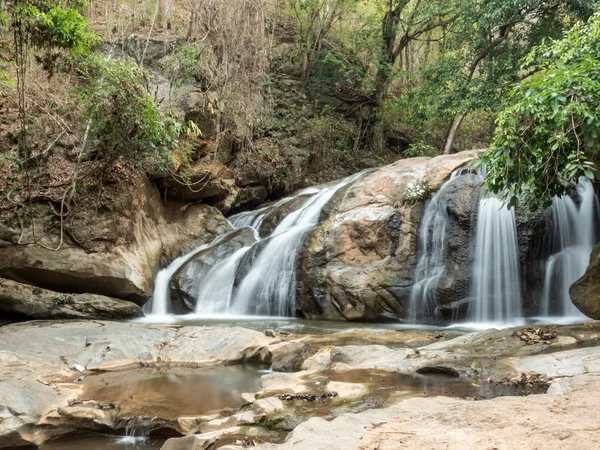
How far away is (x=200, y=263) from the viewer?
12320 millimetres

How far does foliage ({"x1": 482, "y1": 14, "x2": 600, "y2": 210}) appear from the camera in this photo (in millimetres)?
6461

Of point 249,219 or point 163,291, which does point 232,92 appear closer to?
point 249,219

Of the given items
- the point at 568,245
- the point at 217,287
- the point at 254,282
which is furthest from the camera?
the point at 217,287

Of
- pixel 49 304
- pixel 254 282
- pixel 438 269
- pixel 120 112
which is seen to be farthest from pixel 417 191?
pixel 49 304

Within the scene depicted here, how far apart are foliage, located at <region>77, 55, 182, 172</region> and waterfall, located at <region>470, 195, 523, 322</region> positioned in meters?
6.80

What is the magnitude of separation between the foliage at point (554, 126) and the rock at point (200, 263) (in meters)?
6.98

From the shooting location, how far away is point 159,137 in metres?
10.5

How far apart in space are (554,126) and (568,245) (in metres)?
3.95

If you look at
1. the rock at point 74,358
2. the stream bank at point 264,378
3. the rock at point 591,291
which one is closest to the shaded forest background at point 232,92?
the rock at point 591,291

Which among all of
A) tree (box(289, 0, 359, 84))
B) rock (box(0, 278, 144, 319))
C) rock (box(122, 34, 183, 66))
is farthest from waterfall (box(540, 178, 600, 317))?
tree (box(289, 0, 359, 84))

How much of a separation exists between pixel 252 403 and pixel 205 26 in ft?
34.9

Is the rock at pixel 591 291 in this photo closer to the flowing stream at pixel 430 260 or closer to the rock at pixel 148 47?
the flowing stream at pixel 430 260

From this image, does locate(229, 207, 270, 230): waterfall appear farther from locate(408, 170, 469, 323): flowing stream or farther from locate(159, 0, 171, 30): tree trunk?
locate(159, 0, 171, 30): tree trunk

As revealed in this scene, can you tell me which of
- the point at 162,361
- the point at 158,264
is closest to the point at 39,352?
the point at 162,361
